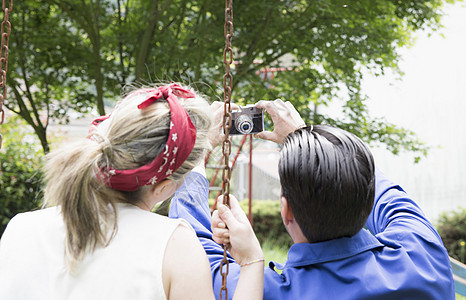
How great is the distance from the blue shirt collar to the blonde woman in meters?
0.11

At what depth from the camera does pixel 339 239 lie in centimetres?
117

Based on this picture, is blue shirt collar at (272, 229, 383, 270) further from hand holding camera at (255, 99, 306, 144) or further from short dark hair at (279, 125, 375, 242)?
hand holding camera at (255, 99, 306, 144)

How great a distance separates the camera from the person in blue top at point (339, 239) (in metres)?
1.14

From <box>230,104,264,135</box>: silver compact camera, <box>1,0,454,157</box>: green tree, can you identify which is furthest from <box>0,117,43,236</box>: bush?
<box>230,104,264,135</box>: silver compact camera

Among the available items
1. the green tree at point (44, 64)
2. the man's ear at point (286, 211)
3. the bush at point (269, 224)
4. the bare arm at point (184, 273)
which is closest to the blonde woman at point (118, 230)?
the bare arm at point (184, 273)

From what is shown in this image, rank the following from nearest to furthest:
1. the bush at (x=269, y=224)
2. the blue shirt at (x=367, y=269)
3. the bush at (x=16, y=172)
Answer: the blue shirt at (x=367, y=269) → the bush at (x=16, y=172) → the bush at (x=269, y=224)

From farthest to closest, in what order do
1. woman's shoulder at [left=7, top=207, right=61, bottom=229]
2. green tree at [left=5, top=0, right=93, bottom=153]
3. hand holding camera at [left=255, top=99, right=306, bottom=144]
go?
green tree at [left=5, top=0, right=93, bottom=153], hand holding camera at [left=255, top=99, right=306, bottom=144], woman's shoulder at [left=7, top=207, right=61, bottom=229]

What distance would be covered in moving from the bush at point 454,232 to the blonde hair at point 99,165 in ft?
21.5

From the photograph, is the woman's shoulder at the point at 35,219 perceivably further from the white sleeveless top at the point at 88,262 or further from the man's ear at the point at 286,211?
the man's ear at the point at 286,211

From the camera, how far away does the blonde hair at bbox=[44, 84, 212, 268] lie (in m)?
1.18

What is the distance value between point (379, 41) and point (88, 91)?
368 cm

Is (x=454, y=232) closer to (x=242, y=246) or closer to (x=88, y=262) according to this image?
(x=242, y=246)

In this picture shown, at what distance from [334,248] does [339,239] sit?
0.08 feet

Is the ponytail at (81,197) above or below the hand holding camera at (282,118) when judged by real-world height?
below
